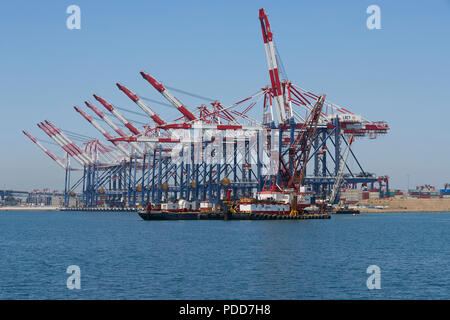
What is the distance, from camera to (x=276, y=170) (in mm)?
110875

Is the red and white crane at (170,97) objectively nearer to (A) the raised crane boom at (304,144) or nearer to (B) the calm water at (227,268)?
(A) the raised crane boom at (304,144)

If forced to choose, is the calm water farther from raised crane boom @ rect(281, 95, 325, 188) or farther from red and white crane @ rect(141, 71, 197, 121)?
red and white crane @ rect(141, 71, 197, 121)

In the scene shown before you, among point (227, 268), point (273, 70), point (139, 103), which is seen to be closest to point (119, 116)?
point (139, 103)

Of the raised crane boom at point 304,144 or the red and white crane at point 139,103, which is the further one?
the red and white crane at point 139,103

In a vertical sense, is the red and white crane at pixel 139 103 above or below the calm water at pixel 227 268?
above

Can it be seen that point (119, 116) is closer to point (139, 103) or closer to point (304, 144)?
point (139, 103)

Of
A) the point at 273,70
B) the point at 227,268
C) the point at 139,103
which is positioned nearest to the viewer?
the point at 227,268

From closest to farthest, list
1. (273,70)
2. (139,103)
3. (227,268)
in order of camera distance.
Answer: (227,268) → (273,70) → (139,103)

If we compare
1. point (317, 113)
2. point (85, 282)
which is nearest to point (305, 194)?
point (317, 113)

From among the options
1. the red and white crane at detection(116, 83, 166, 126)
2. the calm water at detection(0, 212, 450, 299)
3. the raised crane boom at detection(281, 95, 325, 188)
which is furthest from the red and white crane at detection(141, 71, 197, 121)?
the calm water at detection(0, 212, 450, 299)

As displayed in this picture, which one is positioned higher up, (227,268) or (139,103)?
(139,103)

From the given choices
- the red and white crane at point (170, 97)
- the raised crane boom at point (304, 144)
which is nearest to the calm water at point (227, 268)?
the raised crane boom at point (304, 144)

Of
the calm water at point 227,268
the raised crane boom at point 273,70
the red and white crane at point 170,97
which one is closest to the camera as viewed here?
the calm water at point 227,268
